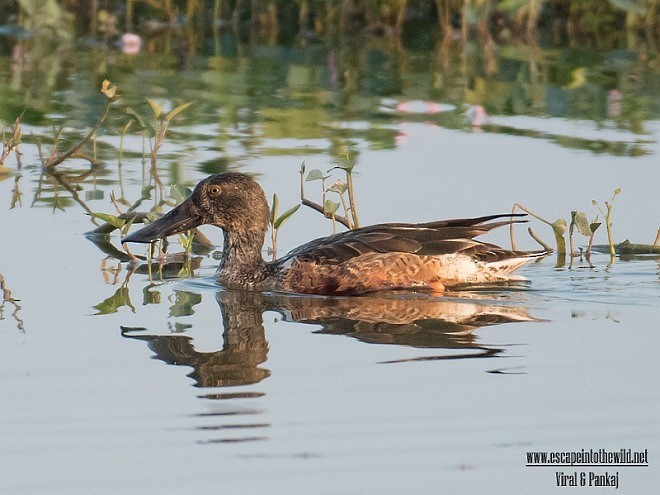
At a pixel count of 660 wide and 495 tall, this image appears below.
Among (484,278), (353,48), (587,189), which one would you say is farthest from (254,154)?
(353,48)

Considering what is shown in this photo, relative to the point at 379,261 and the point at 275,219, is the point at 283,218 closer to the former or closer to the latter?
the point at 275,219

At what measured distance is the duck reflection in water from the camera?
6.39 meters

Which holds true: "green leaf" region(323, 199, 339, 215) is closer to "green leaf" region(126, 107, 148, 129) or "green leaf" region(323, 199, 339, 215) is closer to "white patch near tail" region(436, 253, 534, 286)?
"white patch near tail" region(436, 253, 534, 286)


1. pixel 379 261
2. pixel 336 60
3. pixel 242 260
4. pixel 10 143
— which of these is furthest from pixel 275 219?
pixel 336 60

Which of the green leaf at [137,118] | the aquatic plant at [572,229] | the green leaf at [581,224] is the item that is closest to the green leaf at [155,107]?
the green leaf at [137,118]

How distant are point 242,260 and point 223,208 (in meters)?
0.37

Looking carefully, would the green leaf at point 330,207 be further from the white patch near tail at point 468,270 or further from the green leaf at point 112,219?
the green leaf at point 112,219

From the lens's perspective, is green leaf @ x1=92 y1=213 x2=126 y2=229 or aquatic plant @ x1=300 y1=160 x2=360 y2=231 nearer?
green leaf @ x1=92 y1=213 x2=126 y2=229

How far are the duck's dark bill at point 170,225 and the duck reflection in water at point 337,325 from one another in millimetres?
592

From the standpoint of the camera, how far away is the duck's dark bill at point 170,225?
8.38 metres

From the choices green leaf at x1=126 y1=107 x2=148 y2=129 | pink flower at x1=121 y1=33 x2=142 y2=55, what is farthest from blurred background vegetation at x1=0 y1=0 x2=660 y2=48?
green leaf at x1=126 y1=107 x2=148 y2=129

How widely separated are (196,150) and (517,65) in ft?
20.5

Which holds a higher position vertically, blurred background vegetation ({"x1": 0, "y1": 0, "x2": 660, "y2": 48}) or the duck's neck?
blurred background vegetation ({"x1": 0, "y1": 0, "x2": 660, "y2": 48})

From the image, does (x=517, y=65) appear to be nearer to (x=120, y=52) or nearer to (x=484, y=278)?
(x=120, y=52)
